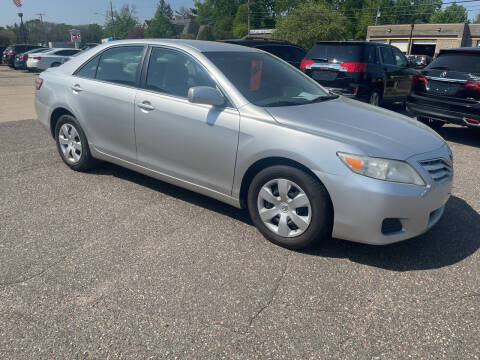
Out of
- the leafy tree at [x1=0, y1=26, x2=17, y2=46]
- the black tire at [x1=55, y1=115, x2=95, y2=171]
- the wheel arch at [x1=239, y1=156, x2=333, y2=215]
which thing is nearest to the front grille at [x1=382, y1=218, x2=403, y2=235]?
the wheel arch at [x1=239, y1=156, x2=333, y2=215]

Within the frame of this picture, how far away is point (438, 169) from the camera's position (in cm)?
328

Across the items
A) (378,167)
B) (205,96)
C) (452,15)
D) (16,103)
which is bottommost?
(16,103)

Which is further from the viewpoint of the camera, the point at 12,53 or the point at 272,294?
the point at 12,53

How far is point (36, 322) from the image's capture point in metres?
2.46

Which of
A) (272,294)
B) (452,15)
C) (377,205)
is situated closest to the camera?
(272,294)

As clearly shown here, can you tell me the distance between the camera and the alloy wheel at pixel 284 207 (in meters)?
3.23

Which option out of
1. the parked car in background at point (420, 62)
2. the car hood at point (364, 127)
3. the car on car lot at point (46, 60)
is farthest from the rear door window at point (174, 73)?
the car on car lot at point (46, 60)

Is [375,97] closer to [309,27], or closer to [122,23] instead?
[309,27]

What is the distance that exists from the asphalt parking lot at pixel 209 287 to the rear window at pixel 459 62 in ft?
12.0

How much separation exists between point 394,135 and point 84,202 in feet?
10.1

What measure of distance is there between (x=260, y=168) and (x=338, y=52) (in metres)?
6.81

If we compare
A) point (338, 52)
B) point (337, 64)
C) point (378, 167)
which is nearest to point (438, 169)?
point (378, 167)

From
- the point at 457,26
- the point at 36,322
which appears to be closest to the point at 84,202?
the point at 36,322

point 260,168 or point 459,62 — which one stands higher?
point 459,62
